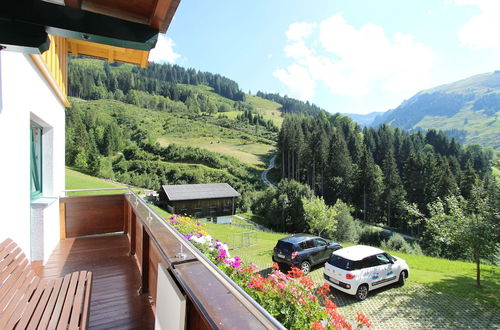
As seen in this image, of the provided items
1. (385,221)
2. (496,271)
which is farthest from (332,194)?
(496,271)

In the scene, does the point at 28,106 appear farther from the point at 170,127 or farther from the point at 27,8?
the point at 170,127

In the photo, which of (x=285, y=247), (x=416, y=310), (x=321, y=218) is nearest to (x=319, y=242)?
(x=285, y=247)

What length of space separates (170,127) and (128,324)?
2778 inches

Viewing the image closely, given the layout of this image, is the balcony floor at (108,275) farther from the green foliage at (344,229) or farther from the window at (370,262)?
the green foliage at (344,229)

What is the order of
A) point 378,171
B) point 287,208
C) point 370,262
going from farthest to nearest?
point 378,171
point 287,208
point 370,262

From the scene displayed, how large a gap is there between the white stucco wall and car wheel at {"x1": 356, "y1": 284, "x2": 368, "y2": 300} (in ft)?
27.4

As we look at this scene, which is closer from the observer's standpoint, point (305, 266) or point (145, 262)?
point (145, 262)

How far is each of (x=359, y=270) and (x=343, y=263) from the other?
1.69 ft

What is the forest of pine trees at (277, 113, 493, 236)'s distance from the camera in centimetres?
3841

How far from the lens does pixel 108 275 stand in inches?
140

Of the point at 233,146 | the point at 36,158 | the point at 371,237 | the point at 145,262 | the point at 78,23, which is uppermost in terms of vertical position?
the point at 233,146

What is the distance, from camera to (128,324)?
2479mm

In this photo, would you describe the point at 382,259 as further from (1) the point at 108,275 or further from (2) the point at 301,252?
(1) the point at 108,275

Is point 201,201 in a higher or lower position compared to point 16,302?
lower
